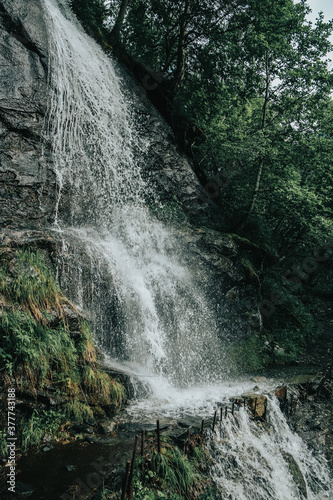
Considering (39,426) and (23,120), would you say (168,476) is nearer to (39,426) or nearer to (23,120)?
(39,426)

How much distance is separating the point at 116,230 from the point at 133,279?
2.05 meters

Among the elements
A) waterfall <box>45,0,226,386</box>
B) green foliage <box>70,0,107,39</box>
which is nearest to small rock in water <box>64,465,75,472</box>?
waterfall <box>45,0,226,386</box>

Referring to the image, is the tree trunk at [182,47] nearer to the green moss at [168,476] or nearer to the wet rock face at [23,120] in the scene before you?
the wet rock face at [23,120]

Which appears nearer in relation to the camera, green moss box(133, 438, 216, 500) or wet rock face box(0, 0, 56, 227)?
green moss box(133, 438, 216, 500)

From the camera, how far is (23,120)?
7.96 metres

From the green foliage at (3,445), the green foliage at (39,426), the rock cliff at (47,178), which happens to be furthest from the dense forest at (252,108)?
the green foliage at (3,445)

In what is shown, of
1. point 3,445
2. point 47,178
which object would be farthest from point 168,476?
point 47,178

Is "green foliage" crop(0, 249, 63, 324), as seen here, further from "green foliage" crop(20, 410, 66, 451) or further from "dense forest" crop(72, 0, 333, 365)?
"dense forest" crop(72, 0, 333, 365)

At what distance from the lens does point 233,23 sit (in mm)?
11766

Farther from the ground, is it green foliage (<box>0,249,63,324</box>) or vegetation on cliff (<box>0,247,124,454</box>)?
green foliage (<box>0,249,63,324</box>)

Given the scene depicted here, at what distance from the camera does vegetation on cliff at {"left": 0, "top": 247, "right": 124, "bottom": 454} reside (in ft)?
13.4

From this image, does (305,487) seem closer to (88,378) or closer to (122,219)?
(88,378)

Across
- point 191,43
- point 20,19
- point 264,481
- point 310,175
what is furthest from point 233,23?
point 264,481

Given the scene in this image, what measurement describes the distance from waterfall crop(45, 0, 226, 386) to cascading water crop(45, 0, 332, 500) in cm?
3
